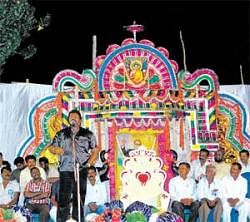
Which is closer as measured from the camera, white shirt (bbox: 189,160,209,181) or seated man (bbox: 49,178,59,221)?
seated man (bbox: 49,178,59,221)

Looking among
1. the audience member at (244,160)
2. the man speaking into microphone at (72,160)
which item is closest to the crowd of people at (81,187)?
the man speaking into microphone at (72,160)

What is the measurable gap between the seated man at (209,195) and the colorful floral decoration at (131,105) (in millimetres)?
360

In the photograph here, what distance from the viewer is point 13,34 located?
508 inches

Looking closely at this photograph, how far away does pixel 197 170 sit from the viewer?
487 inches

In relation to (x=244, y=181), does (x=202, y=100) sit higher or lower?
higher

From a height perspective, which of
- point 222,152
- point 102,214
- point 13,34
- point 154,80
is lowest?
point 102,214

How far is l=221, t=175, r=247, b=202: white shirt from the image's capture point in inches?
479

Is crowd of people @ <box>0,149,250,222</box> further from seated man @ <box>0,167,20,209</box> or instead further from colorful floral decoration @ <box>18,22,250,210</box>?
colorful floral decoration @ <box>18,22,250,210</box>

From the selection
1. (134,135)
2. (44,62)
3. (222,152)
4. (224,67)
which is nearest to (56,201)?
(134,135)

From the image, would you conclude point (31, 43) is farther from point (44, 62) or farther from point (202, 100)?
point (202, 100)

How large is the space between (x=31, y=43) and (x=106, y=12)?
1.34 meters

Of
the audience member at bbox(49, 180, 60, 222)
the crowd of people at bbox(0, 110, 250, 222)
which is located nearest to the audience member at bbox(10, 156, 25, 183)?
the crowd of people at bbox(0, 110, 250, 222)

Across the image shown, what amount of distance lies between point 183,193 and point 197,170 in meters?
0.40

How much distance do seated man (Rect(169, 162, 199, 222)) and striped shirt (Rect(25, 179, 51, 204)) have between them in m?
1.67
